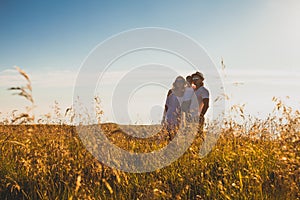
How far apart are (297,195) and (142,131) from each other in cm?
356

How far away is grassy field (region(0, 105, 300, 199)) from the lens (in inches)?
98.6

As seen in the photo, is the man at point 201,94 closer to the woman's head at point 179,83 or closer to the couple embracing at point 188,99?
the couple embracing at point 188,99

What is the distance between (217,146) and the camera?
4.01 meters

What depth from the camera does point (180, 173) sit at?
3.29 meters

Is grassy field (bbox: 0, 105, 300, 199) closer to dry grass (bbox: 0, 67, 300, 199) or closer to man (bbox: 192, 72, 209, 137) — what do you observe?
dry grass (bbox: 0, 67, 300, 199)

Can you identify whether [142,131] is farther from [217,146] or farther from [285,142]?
[285,142]

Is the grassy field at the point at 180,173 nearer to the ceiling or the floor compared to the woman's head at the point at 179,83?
nearer to the floor

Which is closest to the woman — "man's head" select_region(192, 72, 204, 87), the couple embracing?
the couple embracing

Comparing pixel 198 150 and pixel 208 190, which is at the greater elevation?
pixel 198 150

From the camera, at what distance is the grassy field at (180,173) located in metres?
2.50

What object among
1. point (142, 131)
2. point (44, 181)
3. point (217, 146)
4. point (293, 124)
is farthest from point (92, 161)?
point (142, 131)

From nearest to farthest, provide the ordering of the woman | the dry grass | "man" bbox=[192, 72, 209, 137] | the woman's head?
the dry grass
"man" bbox=[192, 72, 209, 137]
the woman
the woman's head

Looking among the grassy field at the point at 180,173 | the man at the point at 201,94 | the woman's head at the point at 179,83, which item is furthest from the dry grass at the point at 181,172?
the woman's head at the point at 179,83

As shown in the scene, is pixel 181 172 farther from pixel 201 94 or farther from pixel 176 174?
pixel 201 94
